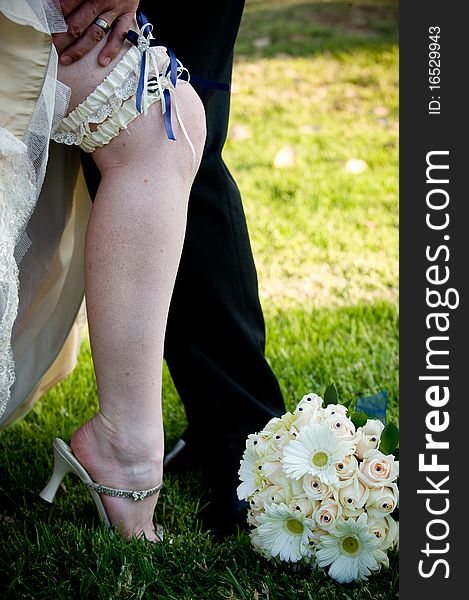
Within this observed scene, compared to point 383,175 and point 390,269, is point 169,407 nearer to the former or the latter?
point 390,269

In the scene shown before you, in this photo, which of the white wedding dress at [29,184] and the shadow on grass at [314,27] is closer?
the white wedding dress at [29,184]

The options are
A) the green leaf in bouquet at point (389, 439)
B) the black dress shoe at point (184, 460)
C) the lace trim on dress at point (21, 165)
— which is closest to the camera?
the lace trim on dress at point (21, 165)

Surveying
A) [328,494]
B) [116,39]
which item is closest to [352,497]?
[328,494]

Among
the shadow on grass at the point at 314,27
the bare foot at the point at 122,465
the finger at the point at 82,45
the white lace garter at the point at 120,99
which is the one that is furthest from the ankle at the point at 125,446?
the shadow on grass at the point at 314,27

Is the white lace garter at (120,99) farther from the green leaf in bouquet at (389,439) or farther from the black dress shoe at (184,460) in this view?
the black dress shoe at (184,460)

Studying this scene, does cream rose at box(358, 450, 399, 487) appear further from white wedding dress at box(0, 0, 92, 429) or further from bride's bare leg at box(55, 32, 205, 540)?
white wedding dress at box(0, 0, 92, 429)

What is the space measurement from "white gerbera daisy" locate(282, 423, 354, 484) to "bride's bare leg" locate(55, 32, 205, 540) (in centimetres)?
22

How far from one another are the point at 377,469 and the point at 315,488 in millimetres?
103

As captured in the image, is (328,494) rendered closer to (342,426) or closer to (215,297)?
(342,426)

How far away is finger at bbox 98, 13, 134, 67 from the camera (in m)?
1.37

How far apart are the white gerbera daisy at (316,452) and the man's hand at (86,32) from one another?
63cm

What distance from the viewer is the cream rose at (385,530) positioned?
4.63ft

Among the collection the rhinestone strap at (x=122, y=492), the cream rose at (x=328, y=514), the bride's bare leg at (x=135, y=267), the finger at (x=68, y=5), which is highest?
the finger at (x=68, y=5)

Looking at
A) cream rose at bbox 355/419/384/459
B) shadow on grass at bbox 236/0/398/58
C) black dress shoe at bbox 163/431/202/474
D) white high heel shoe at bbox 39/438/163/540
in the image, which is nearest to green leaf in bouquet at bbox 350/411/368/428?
cream rose at bbox 355/419/384/459
